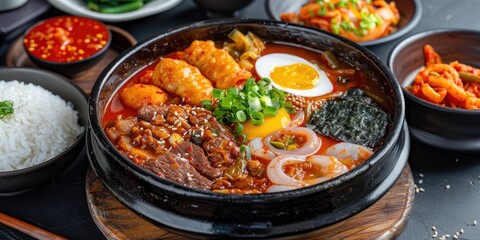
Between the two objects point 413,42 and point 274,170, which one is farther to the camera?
point 413,42

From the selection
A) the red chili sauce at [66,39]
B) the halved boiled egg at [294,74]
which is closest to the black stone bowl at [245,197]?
the halved boiled egg at [294,74]

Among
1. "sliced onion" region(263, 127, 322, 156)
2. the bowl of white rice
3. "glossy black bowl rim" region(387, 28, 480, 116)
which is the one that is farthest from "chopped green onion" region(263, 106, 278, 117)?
the bowl of white rice

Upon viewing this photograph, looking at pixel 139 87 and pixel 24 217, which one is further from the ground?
pixel 139 87

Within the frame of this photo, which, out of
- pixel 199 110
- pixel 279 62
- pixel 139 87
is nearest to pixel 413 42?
pixel 279 62

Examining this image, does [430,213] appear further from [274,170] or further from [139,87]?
[139,87]

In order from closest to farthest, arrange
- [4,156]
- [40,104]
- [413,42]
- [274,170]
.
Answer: [274,170] < [4,156] < [40,104] < [413,42]

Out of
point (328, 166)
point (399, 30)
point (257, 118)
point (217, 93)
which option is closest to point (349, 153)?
point (328, 166)
